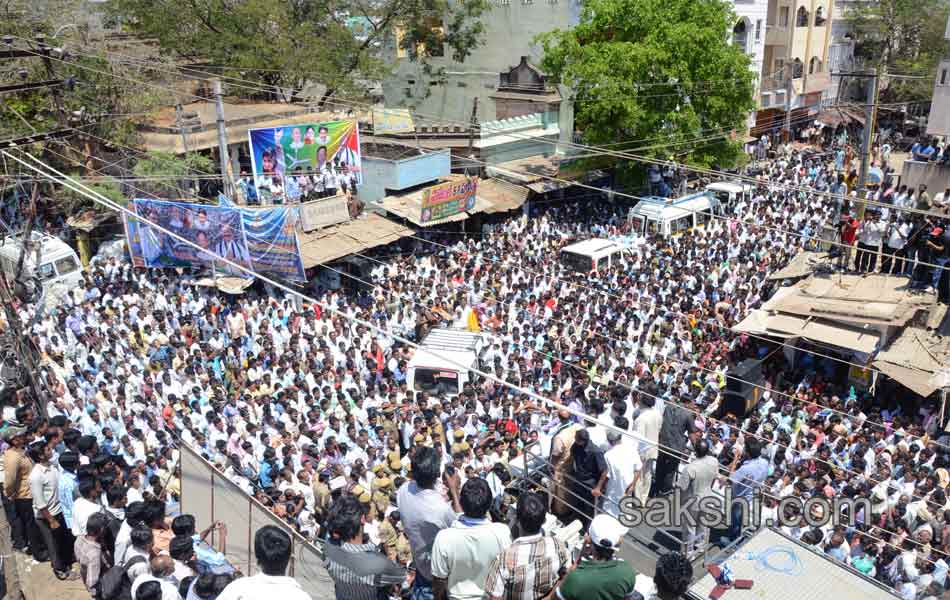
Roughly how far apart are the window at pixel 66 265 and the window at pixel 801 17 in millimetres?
32249

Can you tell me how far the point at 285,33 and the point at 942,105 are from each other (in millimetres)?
18316

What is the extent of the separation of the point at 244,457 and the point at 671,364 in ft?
23.6

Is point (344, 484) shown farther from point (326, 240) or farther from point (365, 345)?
point (326, 240)

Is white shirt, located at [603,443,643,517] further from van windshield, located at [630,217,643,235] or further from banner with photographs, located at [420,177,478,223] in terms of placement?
van windshield, located at [630,217,643,235]

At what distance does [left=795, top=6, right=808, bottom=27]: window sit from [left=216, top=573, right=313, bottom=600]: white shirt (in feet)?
126

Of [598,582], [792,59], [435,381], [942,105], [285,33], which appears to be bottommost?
[435,381]

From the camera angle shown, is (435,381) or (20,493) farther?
(435,381)

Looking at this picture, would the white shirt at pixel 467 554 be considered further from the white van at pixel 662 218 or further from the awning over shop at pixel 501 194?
the awning over shop at pixel 501 194

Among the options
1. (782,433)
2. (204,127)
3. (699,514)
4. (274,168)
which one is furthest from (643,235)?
(699,514)

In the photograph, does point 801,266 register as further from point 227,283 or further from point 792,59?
point 792,59

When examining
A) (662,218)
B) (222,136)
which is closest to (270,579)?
(222,136)

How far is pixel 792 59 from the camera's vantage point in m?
36.4

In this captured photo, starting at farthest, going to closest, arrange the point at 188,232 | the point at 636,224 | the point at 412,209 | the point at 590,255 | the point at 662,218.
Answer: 1. the point at 636,224
2. the point at 662,218
3. the point at 412,209
4. the point at 590,255
5. the point at 188,232

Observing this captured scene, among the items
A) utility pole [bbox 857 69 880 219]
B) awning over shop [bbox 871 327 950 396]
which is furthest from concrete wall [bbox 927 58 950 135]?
awning over shop [bbox 871 327 950 396]
